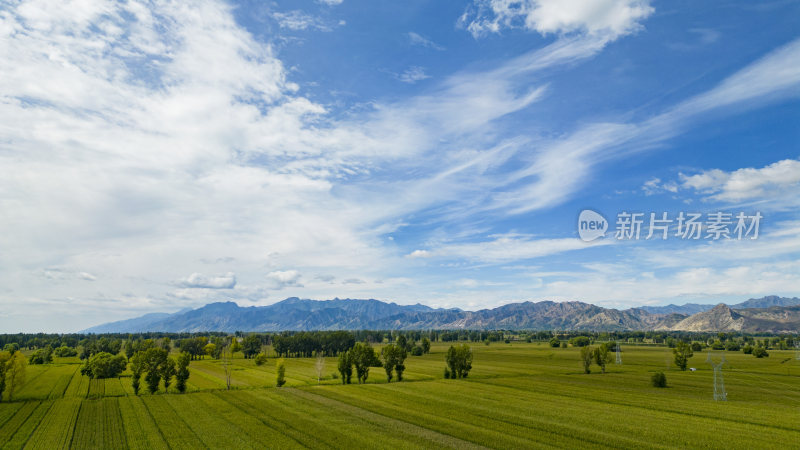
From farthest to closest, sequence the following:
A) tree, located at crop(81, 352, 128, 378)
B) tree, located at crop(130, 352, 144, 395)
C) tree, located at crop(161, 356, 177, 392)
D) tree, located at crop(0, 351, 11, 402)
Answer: tree, located at crop(81, 352, 128, 378), tree, located at crop(161, 356, 177, 392), tree, located at crop(130, 352, 144, 395), tree, located at crop(0, 351, 11, 402)

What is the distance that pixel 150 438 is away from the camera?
59406 millimetres

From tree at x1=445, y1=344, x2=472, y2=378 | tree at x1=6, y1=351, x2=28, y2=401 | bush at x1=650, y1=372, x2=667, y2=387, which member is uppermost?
tree at x1=6, y1=351, x2=28, y2=401

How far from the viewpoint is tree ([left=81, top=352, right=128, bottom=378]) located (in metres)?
139

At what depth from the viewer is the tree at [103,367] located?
139 meters

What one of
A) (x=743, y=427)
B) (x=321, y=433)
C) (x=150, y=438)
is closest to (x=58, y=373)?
(x=150, y=438)

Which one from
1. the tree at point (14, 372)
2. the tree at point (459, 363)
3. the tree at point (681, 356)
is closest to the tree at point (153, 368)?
the tree at point (14, 372)

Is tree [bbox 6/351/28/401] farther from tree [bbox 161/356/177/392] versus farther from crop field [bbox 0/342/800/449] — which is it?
tree [bbox 161/356/177/392]

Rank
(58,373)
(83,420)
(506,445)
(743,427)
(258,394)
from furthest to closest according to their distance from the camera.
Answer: (58,373), (258,394), (83,420), (743,427), (506,445)

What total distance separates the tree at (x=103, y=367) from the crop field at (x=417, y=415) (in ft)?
54.9

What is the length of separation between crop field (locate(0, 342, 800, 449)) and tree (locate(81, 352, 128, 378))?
16.7 meters

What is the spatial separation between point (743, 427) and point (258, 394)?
299ft

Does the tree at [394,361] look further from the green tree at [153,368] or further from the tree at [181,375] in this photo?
the green tree at [153,368]

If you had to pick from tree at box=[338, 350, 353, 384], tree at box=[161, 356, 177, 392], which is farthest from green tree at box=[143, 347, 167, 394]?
tree at box=[338, 350, 353, 384]

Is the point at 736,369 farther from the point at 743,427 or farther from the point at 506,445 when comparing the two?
the point at 506,445
